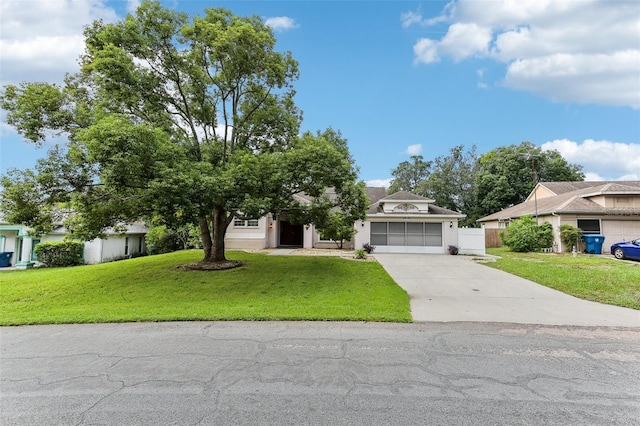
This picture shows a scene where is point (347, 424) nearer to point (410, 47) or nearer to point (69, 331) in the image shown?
point (69, 331)

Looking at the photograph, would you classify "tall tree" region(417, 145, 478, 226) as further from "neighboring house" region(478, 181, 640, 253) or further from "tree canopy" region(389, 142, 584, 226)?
"neighboring house" region(478, 181, 640, 253)

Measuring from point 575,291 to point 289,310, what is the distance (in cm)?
772

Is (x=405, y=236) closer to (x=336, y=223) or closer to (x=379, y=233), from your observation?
(x=379, y=233)

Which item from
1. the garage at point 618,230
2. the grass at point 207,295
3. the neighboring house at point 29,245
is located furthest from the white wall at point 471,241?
the neighboring house at point 29,245

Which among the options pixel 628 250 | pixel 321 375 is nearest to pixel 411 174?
pixel 628 250

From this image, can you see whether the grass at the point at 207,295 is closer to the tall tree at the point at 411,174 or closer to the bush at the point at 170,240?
the bush at the point at 170,240

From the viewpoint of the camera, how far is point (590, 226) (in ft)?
64.5

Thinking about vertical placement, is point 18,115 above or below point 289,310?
above

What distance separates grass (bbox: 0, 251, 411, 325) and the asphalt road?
715mm

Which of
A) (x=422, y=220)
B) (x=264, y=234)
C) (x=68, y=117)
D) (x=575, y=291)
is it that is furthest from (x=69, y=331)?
(x=422, y=220)

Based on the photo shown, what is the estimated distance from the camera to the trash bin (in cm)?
1711

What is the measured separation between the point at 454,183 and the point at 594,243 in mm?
22678

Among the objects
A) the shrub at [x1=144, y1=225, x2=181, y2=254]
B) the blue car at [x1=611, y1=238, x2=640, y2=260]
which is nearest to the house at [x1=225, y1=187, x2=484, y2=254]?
the shrub at [x1=144, y1=225, x2=181, y2=254]

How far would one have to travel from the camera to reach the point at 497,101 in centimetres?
1941
